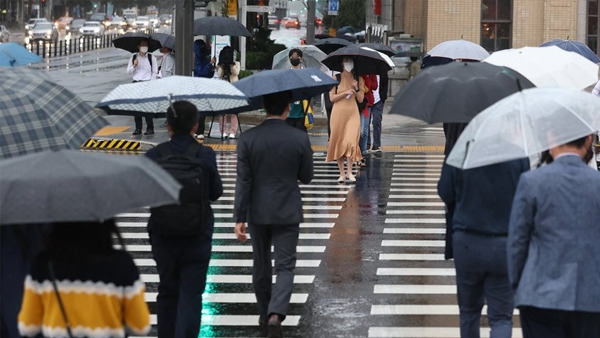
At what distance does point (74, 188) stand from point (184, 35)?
18.9 metres

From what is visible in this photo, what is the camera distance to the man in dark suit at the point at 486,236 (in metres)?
8.09

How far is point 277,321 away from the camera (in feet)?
31.9

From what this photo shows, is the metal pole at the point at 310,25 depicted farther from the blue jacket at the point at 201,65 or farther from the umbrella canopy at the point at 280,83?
the umbrella canopy at the point at 280,83

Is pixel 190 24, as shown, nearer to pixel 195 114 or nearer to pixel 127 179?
pixel 195 114

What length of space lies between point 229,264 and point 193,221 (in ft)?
14.7

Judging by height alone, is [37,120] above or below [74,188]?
above

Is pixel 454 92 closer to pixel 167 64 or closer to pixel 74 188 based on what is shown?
pixel 74 188

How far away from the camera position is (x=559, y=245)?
6.83 metres

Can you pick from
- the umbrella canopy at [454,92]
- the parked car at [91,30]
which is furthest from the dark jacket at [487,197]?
the parked car at [91,30]

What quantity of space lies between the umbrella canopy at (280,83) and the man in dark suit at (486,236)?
2338 mm

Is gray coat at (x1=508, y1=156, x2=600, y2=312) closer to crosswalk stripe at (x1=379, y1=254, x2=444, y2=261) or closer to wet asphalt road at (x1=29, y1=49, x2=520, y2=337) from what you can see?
wet asphalt road at (x1=29, y1=49, x2=520, y2=337)

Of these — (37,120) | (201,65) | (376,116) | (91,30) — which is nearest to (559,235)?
(37,120)

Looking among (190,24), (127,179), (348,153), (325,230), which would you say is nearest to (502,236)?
(127,179)

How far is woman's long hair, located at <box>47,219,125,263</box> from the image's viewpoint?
19.7 ft
